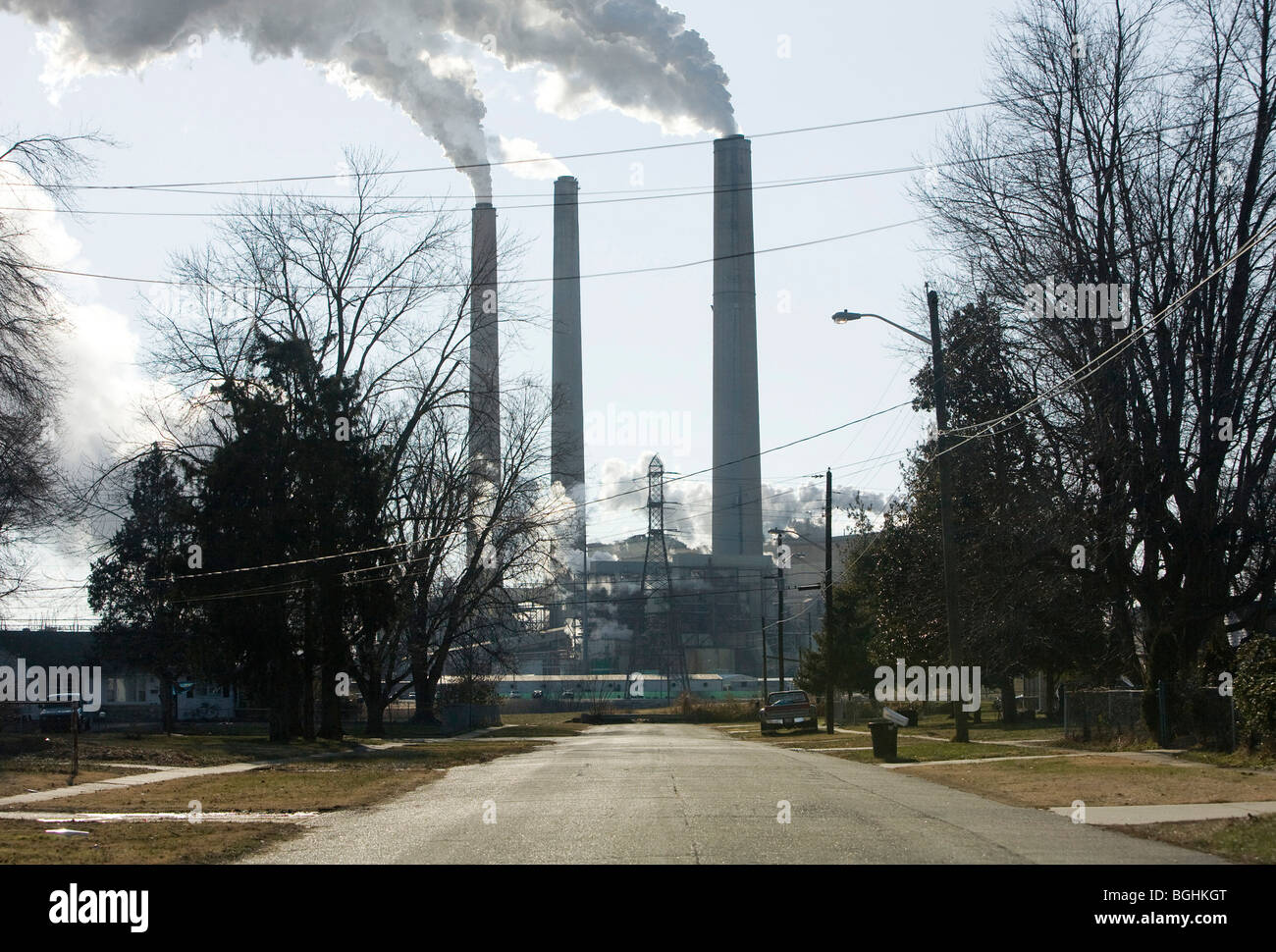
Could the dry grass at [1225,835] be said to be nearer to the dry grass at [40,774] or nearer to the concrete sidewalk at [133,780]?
the concrete sidewalk at [133,780]

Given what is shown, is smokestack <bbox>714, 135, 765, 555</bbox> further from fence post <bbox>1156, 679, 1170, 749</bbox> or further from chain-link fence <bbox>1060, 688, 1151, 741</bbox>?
fence post <bbox>1156, 679, 1170, 749</bbox>

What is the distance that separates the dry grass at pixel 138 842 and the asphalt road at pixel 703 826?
527 mm

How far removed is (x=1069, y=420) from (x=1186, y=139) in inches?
277

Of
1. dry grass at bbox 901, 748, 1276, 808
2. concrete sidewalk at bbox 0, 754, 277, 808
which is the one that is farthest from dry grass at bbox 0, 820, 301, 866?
dry grass at bbox 901, 748, 1276, 808

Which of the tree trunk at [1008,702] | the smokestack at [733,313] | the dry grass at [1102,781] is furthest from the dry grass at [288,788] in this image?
the smokestack at [733,313]

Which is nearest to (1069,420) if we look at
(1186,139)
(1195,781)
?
(1186,139)

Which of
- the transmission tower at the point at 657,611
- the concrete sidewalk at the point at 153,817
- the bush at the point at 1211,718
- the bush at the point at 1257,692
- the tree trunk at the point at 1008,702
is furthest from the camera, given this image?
the transmission tower at the point at 657,611

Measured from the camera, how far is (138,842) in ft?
43.6

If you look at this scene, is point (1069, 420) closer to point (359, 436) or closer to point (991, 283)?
point (991, 283)

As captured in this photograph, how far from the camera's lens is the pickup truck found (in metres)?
50.8

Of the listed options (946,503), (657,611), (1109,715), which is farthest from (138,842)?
(657,611)

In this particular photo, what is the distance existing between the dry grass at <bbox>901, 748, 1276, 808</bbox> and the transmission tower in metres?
96.6

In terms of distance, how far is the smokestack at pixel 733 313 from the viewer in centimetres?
9700
